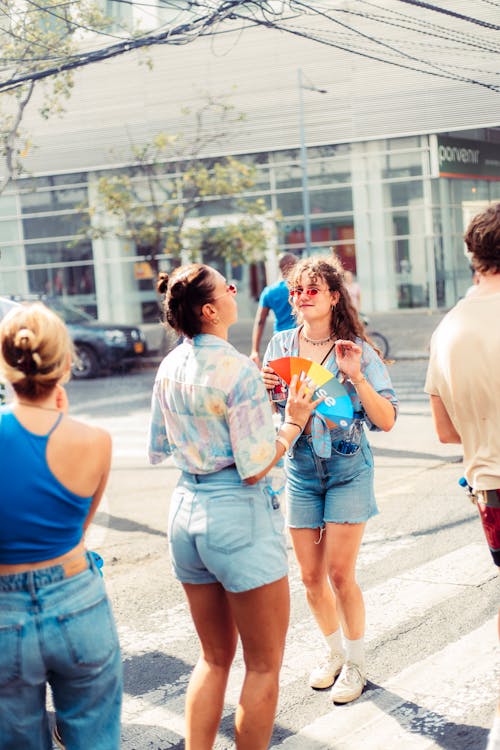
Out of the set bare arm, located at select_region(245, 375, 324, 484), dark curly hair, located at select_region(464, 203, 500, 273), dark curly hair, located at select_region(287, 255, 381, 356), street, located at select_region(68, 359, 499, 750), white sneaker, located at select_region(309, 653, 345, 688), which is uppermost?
dark curly hair, located at select_region(464, 203, 500, 273)

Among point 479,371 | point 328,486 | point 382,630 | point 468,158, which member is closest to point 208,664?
point 328,486

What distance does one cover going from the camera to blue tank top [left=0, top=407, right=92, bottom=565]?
2.66 metres

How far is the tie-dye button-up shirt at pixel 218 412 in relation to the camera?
3.27 m

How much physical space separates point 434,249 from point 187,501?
20921mm

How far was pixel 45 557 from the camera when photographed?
270 cm

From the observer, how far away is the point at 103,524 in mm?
8164

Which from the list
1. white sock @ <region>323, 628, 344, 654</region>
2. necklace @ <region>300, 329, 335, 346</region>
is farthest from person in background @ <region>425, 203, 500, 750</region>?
white sock @ <region>323, 628, 344, 654</region>

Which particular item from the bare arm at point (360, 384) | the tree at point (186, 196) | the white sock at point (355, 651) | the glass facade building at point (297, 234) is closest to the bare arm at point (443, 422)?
the bare arm at point (360, 384)

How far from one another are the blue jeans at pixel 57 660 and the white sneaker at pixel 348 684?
1.78 m

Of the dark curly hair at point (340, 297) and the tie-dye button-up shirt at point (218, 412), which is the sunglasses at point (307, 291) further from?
the tie-dye button-up shirt at point (218, 412)

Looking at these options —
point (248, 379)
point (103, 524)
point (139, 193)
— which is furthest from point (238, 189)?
point (248, 379)

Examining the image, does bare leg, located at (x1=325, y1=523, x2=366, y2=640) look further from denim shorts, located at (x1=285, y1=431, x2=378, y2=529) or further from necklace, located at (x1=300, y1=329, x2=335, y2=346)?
necklace, located at (x1=300, y1=329, x2=335, y2=346)

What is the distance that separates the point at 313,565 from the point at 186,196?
19.8 metres

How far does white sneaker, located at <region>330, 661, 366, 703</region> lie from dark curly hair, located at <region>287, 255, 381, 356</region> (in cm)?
138
